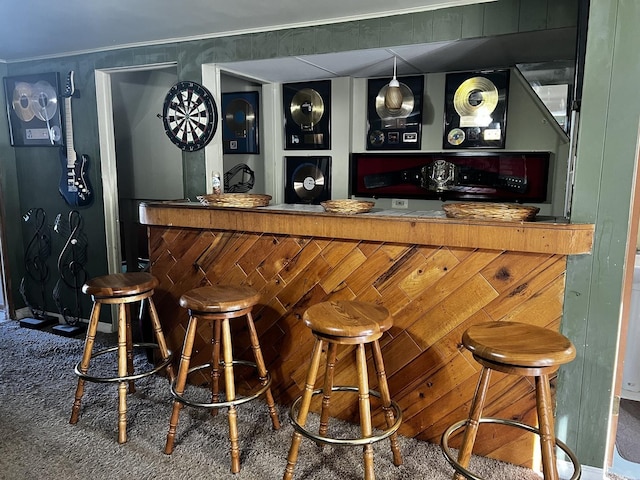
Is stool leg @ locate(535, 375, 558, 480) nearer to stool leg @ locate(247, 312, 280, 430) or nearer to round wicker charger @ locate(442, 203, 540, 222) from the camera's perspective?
round wicker charger @ locate(442, 203, 540, 222)

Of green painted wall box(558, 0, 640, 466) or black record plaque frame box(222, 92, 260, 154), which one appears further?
black record plaque frame box(222, 92, 260, 154)

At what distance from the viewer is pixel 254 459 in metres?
2.04

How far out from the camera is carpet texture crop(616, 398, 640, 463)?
90.4 inches

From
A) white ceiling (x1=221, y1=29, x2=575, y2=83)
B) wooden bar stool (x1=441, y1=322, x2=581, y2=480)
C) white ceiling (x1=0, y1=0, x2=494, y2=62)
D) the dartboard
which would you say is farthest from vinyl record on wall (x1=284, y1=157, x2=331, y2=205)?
wooden bar stool (x1=441, y1=322, x2=581, y2=480)

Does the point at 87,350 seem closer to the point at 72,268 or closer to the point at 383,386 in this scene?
the point at 383,386

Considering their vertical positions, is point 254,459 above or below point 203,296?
below

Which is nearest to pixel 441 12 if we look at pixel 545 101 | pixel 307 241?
pixel 545 101

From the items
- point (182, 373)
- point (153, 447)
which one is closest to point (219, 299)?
point (182, 373)

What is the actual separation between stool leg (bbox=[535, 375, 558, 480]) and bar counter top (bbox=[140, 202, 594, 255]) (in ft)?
1.83

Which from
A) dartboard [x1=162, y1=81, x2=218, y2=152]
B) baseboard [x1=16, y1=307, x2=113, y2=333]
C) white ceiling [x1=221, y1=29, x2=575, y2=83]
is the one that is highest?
white ceiling [x1=221, y1=29, x2=575, y2=83]

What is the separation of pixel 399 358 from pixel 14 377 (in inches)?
93.8

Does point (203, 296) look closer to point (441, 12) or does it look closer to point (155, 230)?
point (155, 230)

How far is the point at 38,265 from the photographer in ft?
13.2

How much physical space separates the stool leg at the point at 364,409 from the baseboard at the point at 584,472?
898 mm
